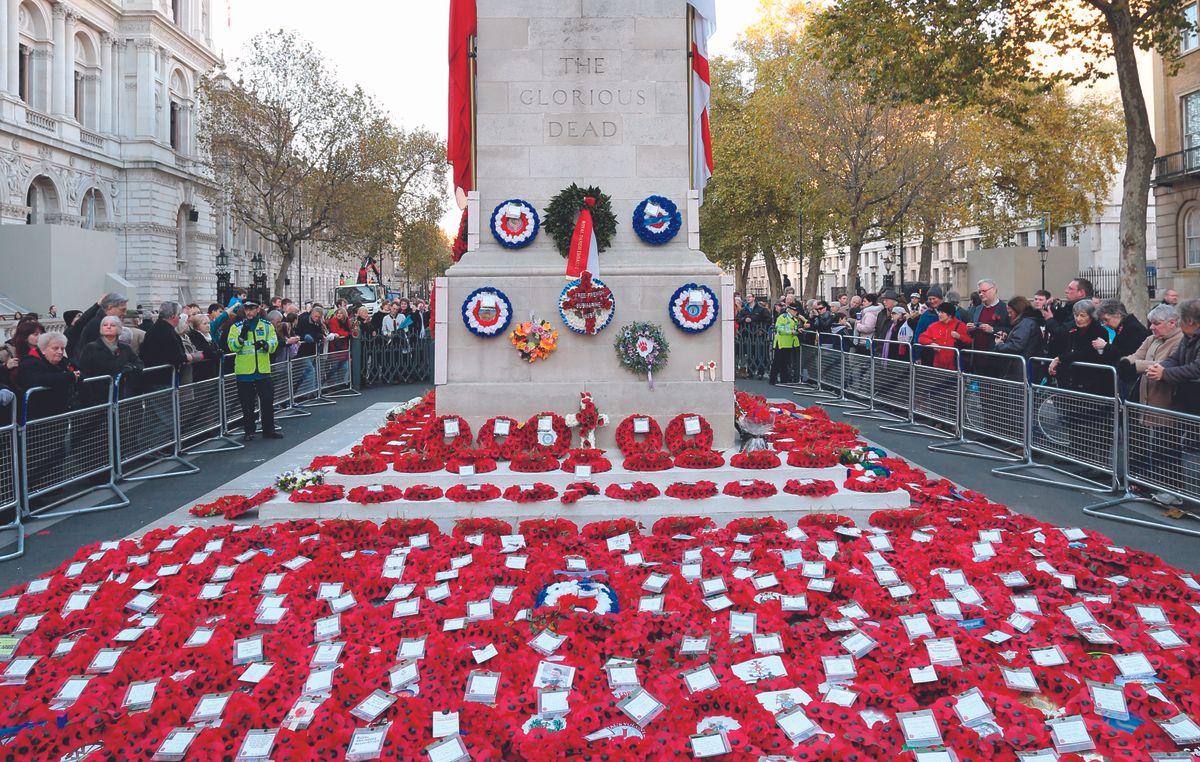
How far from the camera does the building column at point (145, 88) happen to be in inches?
1875

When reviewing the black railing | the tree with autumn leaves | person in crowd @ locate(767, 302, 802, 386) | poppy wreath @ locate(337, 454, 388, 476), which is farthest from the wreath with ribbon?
the black railing

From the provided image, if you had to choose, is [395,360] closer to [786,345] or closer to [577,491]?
[786,345]

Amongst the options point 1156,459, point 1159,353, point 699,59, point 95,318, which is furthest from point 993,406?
point 95,318

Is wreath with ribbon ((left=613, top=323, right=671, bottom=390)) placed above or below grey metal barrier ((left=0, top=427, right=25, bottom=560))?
above

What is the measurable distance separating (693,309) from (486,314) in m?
2.20

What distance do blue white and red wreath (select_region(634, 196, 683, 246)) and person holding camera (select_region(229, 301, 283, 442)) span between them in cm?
560

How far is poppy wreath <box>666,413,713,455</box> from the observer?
8.72 metres

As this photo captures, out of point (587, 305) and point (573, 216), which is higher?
point (573, 216)

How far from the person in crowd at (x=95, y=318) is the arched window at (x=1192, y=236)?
34.1 metres

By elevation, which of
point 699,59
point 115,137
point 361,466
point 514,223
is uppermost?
point 115,137

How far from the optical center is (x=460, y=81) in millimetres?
9727

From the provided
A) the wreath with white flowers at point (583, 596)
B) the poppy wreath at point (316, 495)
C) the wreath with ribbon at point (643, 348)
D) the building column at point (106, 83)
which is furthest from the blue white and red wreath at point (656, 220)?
the building column at point (106, 83)

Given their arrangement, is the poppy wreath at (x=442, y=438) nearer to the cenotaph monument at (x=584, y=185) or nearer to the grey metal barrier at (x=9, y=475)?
the cenotaph monument at (x=584, y=185)

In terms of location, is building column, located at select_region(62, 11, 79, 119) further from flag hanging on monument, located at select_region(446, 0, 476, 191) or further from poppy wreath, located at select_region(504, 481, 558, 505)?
poppy wreath, located at select_region(504, 481, 558, 505)
